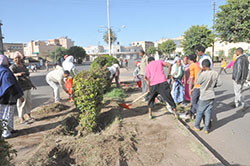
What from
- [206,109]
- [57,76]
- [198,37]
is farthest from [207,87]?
[198,37]

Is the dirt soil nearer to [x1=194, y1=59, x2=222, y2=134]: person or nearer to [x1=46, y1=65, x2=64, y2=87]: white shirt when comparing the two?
[x1=194, y1=59, x2=222, y2=134]: person

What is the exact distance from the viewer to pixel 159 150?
3.05m

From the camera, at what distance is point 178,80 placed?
5.43 metres

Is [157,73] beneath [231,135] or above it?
above

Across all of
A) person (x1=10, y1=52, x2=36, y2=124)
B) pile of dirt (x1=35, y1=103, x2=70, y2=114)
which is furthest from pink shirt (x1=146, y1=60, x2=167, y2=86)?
person (x1=10, y1=52, x2=36, y2=124)

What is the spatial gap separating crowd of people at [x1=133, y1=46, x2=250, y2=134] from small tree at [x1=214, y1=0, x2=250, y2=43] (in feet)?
45.1

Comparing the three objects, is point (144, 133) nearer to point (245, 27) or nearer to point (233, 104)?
point (233, 104)

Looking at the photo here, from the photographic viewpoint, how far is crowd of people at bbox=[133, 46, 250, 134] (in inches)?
146

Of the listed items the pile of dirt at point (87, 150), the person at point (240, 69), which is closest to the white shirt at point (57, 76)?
the pile of dirt at point (87, 150)

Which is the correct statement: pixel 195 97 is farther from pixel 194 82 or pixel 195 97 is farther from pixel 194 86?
pixel 194 82

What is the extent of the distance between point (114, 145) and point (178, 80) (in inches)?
125

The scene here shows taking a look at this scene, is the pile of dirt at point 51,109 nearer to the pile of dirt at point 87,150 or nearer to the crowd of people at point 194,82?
the pile of dirt at point 87,150

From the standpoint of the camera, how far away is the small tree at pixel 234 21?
16000mm

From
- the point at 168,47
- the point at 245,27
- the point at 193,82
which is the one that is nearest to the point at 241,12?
the point at 245,27
